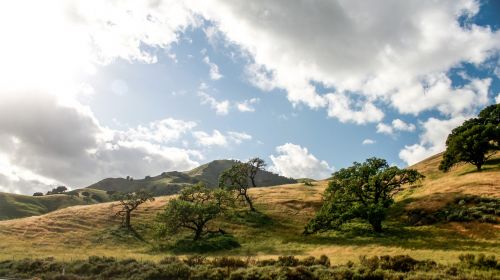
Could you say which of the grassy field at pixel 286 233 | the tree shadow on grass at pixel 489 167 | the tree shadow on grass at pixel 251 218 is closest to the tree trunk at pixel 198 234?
the grassy field at pixel 286 233

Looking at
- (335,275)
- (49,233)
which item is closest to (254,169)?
(49,233)

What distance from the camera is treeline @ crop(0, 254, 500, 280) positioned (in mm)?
Answer: 29750

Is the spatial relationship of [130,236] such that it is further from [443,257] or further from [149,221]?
[443,257]

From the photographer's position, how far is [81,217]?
298 ft

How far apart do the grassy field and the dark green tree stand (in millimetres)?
2412

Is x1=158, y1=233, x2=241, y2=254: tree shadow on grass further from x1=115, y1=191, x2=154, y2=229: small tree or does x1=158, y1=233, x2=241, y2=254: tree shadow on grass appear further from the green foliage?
the green foliage

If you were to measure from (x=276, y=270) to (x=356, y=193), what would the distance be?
39939 mm

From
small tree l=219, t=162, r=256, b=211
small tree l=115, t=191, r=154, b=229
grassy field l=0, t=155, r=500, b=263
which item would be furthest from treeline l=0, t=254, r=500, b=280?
small tree l=219, t=162, r=256, b=211

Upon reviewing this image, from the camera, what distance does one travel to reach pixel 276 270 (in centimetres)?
3209

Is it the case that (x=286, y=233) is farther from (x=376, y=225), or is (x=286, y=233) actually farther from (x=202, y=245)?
(x=202, y=245)

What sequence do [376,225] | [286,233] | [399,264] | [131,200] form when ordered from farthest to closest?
[131,200]
[286,233]
[376,225]
[399,264]

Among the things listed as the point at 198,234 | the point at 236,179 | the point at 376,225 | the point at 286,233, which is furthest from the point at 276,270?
the point at 236,179

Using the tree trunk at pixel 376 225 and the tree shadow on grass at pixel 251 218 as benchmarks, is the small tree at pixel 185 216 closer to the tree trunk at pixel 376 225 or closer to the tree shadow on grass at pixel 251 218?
the tree shadow on grass at pixel 251 218

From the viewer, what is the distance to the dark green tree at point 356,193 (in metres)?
65.5
